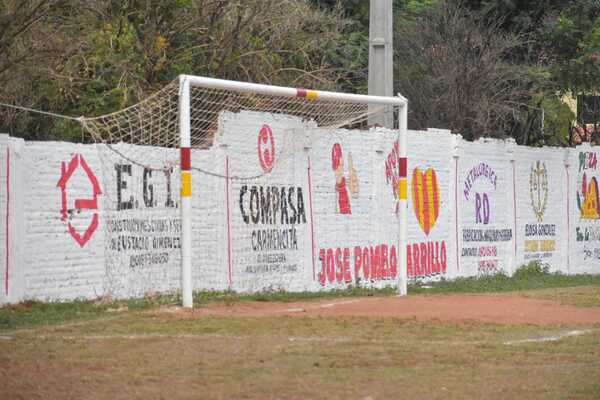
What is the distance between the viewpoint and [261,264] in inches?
693

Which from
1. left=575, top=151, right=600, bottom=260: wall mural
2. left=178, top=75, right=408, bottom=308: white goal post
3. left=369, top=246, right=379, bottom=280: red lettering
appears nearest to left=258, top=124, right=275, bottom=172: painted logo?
left=178, top=75, right=408, bottom=308: white goal post

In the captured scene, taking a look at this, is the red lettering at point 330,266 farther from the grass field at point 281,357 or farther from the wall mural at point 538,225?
the wall mural at point 538,225

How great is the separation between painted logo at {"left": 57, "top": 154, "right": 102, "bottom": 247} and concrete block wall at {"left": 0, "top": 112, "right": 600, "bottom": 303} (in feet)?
0.06

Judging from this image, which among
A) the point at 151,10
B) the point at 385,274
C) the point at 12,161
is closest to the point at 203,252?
the point at 12,161

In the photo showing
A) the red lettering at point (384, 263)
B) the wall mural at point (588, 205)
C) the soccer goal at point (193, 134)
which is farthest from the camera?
the wall mural at point (588, 205)

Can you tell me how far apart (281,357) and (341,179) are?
31.1 ft

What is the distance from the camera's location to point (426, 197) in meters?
21.4

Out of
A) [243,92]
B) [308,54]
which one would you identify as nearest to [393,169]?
[243,92]

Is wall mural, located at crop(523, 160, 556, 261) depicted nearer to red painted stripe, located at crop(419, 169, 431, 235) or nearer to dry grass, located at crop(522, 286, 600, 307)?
red painted stripe, located at crop(419, 169, 431, 235)

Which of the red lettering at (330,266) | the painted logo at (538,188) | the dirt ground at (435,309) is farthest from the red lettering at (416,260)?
the painted logo at (538,188)

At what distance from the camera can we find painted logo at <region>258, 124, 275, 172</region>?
17.7 metres

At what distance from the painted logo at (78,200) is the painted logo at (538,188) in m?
11.9

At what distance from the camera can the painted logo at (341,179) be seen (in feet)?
63.0

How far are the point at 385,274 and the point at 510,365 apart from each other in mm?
10481
